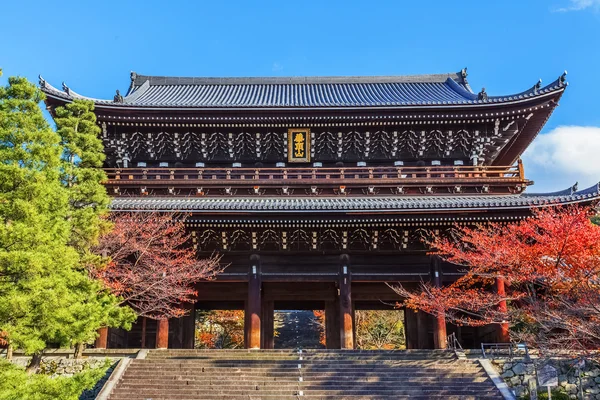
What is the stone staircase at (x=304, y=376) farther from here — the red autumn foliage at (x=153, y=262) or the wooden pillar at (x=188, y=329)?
the wooden pillar at (x=188, y=329)

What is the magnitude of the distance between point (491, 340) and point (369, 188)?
7020 mm

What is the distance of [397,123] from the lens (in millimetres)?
19562

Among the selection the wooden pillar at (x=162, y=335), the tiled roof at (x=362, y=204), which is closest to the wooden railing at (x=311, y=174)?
the tiled roof at (x=362, y=204)

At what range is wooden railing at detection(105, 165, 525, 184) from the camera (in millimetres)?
19000

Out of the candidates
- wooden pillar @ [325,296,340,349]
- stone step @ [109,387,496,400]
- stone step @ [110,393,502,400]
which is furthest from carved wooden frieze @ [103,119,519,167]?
stone step @ [110,393,502,400]

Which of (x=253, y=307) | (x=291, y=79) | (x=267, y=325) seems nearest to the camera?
(x=253, y=307)

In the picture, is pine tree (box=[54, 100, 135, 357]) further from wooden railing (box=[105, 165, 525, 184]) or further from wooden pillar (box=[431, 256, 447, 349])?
wooden pillar (box=[431, 256, 447, 349])

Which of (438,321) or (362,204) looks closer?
(362,204)

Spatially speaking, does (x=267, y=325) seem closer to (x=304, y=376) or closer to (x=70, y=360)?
(x=304, y=376)

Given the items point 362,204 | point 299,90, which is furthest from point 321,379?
point 299,90

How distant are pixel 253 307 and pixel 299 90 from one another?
1529 centimetres

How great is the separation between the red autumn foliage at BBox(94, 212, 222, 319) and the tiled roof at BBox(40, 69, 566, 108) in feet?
30.3

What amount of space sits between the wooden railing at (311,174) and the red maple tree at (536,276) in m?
3.28

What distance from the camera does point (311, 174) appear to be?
765 inches
